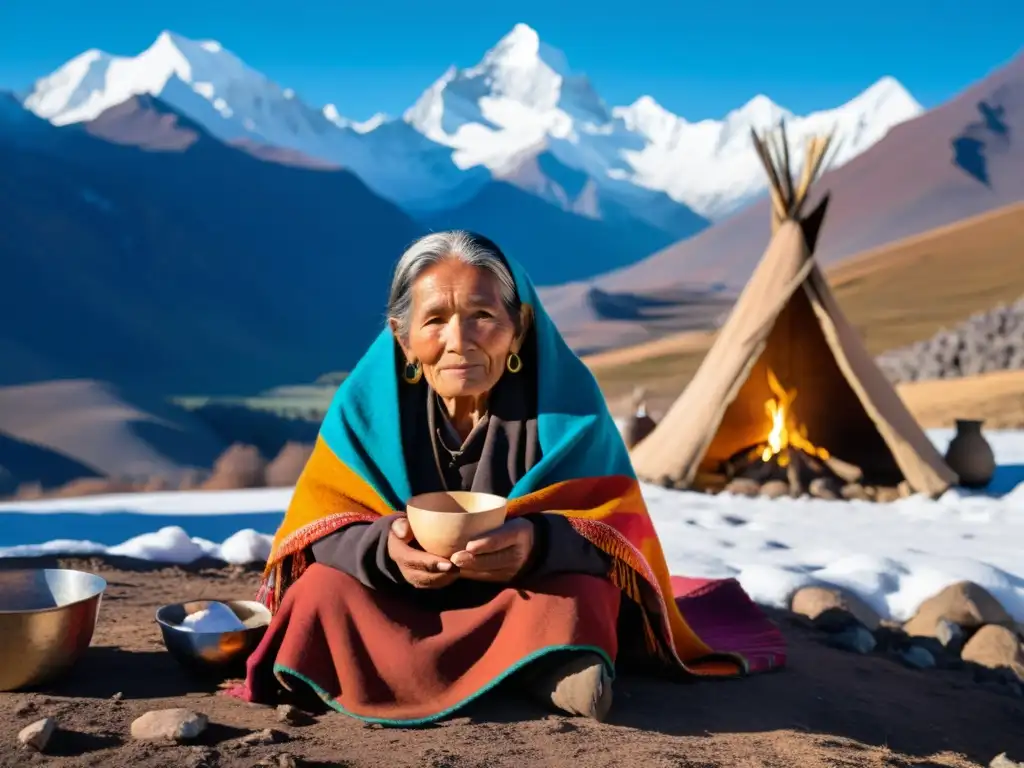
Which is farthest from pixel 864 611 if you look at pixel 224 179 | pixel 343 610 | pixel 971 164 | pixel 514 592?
pixel 971 164

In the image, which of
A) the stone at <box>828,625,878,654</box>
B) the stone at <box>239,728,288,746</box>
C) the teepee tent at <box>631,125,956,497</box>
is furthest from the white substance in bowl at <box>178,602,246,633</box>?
the teepee tent at <box>631,125,956,497</box>

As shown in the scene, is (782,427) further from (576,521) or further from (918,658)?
(576,521)

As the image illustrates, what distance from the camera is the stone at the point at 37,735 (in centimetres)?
179

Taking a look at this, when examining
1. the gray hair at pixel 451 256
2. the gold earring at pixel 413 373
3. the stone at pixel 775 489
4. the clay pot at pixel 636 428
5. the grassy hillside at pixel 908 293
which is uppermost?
the grassy hillside at pixel 908 293

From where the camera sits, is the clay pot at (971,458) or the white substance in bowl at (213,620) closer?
the white substance in bowl at (213,620)

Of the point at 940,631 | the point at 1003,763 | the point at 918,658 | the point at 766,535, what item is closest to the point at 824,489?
the point at 766,535

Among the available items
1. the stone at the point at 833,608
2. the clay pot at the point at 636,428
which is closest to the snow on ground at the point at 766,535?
the stone at the point at 833,608

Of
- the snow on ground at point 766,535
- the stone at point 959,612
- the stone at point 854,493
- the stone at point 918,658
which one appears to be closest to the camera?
the stone at point 918,658

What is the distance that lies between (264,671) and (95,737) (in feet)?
1.23

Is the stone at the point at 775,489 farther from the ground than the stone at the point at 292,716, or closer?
farther from the ground

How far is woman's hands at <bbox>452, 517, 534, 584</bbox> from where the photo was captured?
194 cm

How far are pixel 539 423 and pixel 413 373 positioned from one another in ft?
1.16

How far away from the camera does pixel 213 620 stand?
2.41m

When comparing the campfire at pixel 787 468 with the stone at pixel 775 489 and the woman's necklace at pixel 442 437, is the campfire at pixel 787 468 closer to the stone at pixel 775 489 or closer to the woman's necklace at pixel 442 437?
the stone at pixel 775 489
